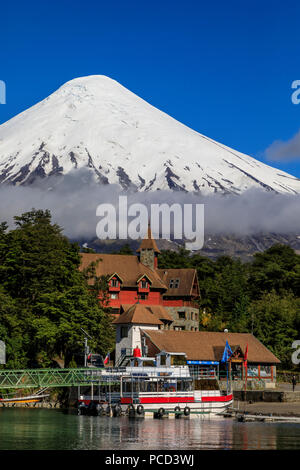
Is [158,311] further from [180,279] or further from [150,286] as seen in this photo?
[180,279]

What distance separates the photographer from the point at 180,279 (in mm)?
103938

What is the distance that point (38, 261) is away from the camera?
85.6 meters

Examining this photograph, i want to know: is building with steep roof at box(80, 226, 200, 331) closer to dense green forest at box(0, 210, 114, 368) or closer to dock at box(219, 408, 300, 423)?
dense green forest at box(0, 210, 114, 368)

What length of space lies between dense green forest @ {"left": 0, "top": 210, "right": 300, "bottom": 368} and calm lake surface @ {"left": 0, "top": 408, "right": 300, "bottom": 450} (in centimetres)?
1640

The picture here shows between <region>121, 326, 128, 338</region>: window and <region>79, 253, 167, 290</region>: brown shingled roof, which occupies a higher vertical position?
<region>79, 253, 167, 290</region>: brown shingled roof

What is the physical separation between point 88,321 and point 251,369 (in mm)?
17325

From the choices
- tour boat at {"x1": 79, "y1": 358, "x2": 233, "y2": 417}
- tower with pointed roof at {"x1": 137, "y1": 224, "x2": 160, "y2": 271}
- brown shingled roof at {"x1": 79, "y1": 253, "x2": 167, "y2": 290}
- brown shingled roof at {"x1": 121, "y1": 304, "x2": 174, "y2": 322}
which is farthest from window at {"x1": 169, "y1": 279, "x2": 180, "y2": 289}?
tour boat at {"x1": 79, "y1": 358, "x2": 233, "y2": 417}

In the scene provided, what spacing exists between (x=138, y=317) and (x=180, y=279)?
17901 millimetres

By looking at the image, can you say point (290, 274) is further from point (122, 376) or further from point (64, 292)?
point (122, 376)

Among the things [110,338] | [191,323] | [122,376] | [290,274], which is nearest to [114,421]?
[122,376]

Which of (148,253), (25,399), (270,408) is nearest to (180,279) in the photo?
(148,253)

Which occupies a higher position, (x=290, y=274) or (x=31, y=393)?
(x=290, y=274)

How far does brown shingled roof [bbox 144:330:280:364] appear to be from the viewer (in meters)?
77.9
